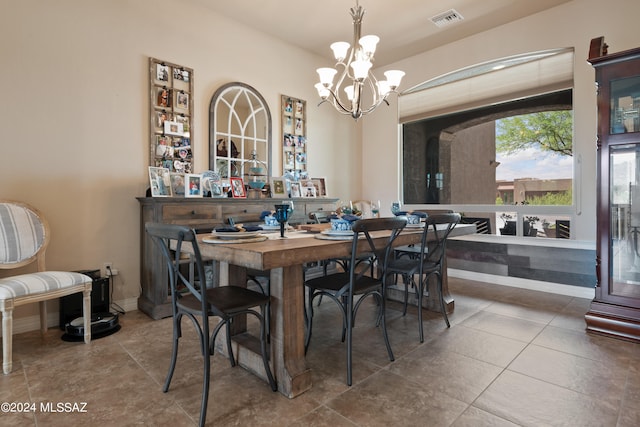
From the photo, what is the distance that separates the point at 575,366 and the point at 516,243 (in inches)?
87.2

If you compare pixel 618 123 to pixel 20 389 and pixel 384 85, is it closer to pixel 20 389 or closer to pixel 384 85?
pixel 384 85

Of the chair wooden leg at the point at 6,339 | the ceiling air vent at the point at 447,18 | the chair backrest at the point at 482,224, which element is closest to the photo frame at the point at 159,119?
the chair wooden leg at the point at 6,339

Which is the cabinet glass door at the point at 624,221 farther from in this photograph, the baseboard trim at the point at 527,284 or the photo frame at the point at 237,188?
the photo frame at the point at 237,188

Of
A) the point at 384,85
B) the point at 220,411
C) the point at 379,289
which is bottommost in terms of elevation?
the point at 220,411

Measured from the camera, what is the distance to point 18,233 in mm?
2412

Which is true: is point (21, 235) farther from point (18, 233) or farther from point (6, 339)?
point (6, 339)

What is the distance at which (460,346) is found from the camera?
2.26m

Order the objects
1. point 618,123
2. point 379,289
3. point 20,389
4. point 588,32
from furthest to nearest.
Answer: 1. point 588,32
2. point 618,123
3. point 379,289
4. point 20,389

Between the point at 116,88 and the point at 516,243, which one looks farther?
the point at 516,243

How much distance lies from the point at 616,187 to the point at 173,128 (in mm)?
3810

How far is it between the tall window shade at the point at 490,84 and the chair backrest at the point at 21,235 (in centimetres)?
438

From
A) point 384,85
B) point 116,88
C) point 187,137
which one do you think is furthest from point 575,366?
point 116,88

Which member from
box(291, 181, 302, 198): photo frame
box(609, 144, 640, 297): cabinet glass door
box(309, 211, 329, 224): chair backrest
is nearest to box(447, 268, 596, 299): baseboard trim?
box(609, 144, 640, 297): cabinet glass door

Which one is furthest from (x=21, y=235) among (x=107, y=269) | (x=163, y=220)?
(x=163, y=220)
